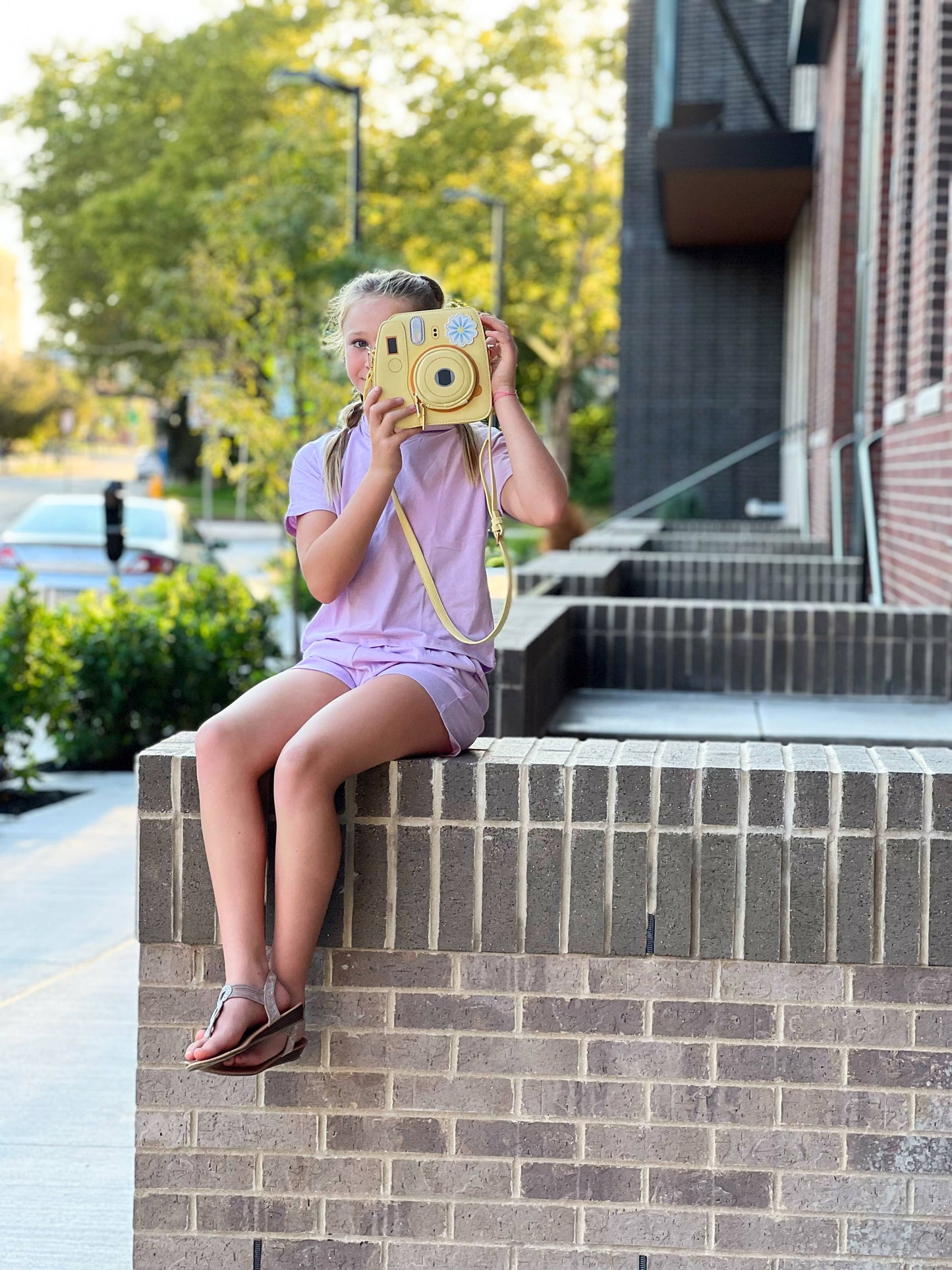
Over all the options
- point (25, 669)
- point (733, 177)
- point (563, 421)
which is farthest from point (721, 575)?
point (563, 421)

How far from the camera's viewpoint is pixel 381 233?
40469mm

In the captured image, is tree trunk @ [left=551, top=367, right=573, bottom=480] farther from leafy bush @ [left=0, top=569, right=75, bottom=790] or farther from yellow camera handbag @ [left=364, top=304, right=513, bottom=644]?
yellow camera handbag @ [left=364, top=304, right=513, bottom=644]

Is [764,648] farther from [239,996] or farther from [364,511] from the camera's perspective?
[239,996]

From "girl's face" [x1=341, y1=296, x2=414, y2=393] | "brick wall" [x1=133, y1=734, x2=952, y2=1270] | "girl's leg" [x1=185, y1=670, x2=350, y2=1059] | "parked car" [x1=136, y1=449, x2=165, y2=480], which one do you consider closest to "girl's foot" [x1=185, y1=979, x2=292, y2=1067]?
"girl's leg" [x1=185, y1=670, x2=350, y2=1059]

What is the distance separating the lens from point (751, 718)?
18.6ft

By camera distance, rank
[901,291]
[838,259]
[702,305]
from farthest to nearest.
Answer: [702,305] < [838,259] < [901,291]

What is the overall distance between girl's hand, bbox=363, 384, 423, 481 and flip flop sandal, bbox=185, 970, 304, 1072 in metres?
0.86

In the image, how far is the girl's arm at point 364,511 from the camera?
2844mm

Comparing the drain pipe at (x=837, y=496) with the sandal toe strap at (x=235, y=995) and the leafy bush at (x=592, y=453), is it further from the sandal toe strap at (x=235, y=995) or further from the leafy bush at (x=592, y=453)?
the leafy bush at (x=592, y=453)

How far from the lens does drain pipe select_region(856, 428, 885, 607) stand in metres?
8.48

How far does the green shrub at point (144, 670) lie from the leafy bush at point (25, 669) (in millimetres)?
188

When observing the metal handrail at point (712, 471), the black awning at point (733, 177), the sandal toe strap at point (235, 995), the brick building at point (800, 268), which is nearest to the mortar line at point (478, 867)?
the sandal toe strap at point (235, 995)

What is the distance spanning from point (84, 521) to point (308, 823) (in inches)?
507

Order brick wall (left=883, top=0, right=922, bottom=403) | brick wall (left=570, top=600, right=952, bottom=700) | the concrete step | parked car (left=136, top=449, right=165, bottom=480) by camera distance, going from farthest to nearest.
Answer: parked car (left=136, top=449, right=165, bottom=480)
brick wall (left=883, top=0, right=922, bottom=403)
brick wall (left=570, top=600, right=952, bottom=700)
the concrete step
